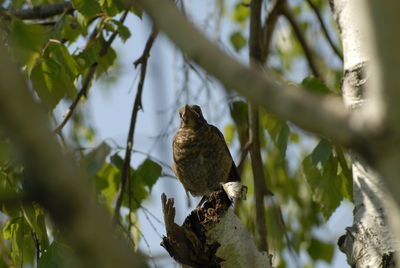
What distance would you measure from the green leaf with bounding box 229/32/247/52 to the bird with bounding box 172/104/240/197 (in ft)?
3.01

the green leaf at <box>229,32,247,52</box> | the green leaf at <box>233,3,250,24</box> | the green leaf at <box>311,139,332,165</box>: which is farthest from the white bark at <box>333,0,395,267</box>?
the green leaf at <box>233,3,250,24</box>

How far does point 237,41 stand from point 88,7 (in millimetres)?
2502

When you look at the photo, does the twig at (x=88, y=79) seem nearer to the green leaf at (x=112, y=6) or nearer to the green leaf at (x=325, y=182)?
the green leaf at (x=112, y=6)

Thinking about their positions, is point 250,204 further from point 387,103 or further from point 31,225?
point 387,103

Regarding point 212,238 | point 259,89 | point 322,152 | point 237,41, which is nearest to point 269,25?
point 237,41

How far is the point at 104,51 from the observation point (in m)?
3.88

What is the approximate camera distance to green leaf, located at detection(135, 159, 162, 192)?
3738mm

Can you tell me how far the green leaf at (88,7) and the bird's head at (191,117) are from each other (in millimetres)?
1713

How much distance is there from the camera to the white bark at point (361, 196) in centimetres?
278

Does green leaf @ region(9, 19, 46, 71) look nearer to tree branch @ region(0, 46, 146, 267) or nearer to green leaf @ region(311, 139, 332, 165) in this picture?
green leaf @ region(311, 139, 332, 165)

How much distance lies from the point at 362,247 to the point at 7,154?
1507mm

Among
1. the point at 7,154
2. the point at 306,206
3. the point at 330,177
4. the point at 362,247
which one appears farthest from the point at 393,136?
the point at 306,206

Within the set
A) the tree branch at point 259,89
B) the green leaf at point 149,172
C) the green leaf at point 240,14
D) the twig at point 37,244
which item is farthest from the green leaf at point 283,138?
the green leaf at point 240,14

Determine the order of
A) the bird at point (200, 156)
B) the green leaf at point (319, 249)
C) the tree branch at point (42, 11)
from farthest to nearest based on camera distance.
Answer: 1. the green leaf at point (319, 249)
2. the bird at point (200, 156)
3. the tree branch at point (42, 11)
